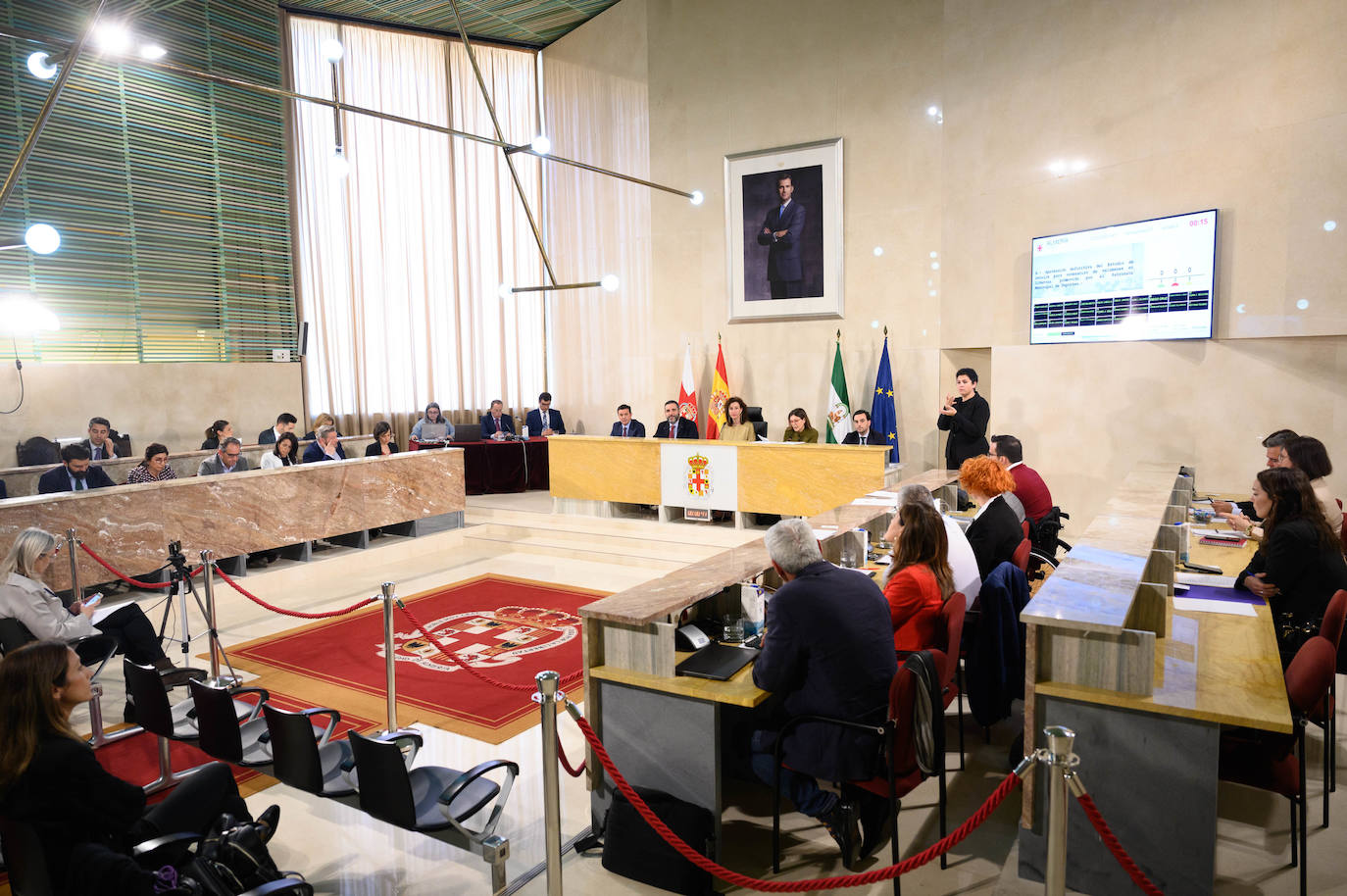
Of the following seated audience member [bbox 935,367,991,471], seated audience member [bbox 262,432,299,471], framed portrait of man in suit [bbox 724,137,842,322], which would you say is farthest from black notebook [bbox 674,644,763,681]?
framed portrait of man in suit [bbox 724,137,842,322]

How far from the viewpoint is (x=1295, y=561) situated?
3678 mm

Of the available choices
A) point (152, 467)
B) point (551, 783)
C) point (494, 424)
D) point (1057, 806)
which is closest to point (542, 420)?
point (494, 424)

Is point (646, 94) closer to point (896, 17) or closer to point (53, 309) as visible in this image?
point (896, 17)

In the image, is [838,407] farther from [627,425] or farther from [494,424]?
[494,424]

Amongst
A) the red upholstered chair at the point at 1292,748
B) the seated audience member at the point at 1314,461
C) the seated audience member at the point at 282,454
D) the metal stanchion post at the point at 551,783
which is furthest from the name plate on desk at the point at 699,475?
the metal stanchion post at the point at 551,783

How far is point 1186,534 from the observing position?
196 inches

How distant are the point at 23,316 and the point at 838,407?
9.02 m

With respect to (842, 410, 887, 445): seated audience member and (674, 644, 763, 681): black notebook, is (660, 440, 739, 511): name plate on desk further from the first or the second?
(674, 644, 763, 681): black notebook

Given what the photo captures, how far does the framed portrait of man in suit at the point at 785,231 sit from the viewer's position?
34.5 feet

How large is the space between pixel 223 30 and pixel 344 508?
6.91 m

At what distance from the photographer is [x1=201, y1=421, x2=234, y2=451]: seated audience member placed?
7.75m

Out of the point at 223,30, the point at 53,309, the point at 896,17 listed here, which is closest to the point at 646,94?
the point at 896,17

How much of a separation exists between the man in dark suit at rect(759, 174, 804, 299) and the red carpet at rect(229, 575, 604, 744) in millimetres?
5393

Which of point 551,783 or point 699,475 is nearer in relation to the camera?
point 551,783
